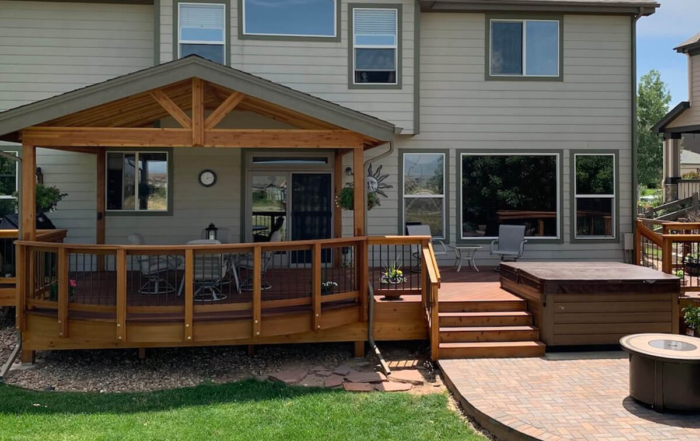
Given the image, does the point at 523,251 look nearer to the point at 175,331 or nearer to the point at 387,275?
the point at 387,275

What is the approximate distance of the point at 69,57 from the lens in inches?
373

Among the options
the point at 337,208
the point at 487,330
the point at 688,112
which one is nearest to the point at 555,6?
the point at 337,208

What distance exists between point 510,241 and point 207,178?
221 inches

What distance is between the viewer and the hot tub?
21.9 ft

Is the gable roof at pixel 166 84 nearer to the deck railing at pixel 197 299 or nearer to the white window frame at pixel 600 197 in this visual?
the deck railing at pixel 197 299

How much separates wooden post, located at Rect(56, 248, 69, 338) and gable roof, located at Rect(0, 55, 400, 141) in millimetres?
1618

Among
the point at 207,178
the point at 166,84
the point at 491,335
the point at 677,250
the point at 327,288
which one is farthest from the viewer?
the point at 207,178

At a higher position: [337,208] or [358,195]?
[358,195]

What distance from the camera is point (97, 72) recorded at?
9539mm

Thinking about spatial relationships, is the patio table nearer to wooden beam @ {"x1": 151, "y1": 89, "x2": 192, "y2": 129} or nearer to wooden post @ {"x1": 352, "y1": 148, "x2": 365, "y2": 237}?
wooden post @ {"x1": 352, "y1": 148, "x2": 365, "y2": 237}

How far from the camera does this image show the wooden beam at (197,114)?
6.56 meters

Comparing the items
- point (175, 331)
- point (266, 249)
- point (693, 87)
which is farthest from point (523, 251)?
point (693, 87)

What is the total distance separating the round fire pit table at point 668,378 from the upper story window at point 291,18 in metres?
7.17

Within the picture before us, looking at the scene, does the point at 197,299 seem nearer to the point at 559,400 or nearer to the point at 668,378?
the point at 559,400
